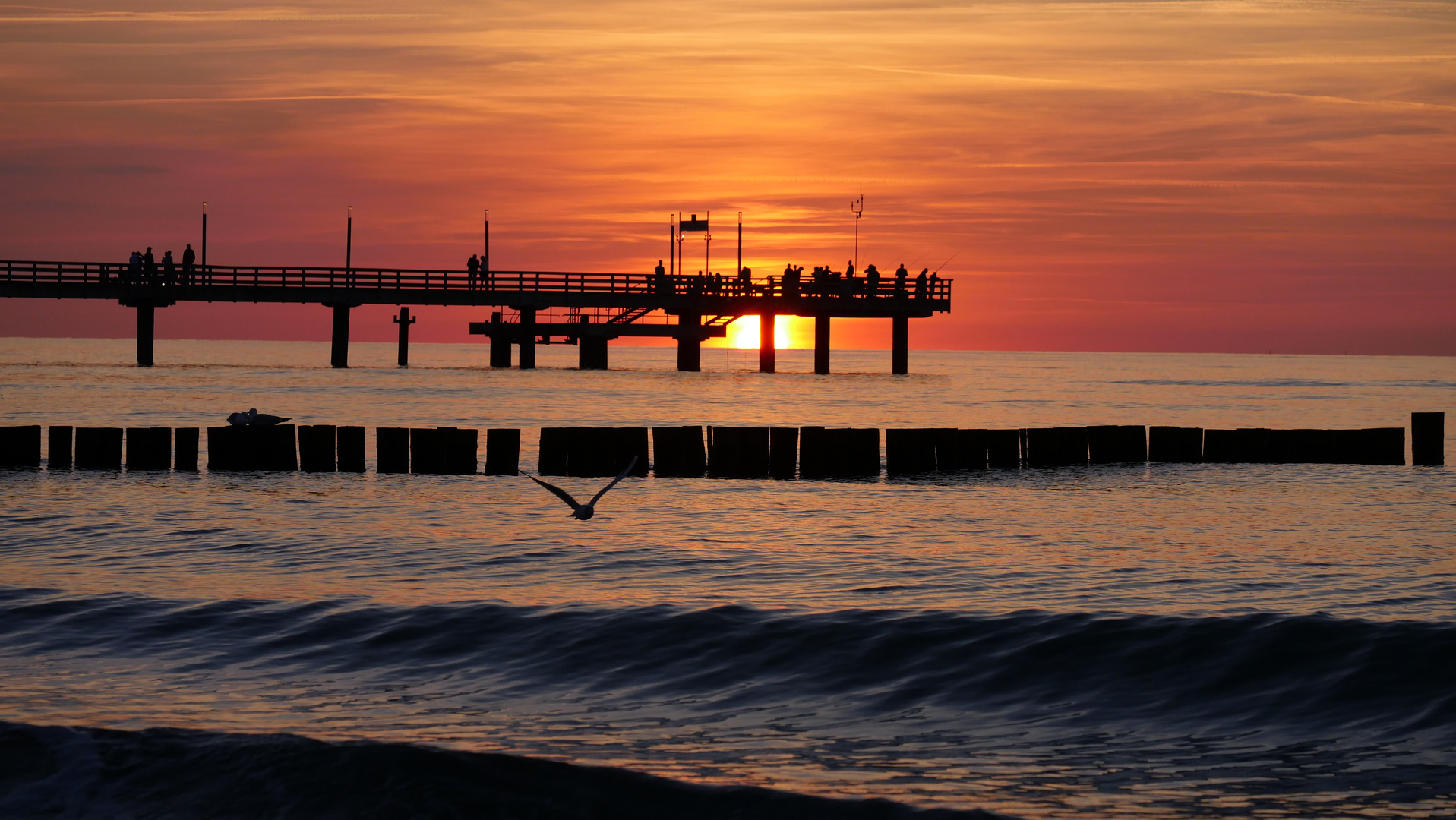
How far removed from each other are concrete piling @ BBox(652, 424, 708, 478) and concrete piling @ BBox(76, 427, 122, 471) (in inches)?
364

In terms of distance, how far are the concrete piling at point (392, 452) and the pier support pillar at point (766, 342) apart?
44.7 metres

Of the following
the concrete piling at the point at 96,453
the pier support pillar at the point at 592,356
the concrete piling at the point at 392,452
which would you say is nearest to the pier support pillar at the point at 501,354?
Result: the pier support pillar at the point at 592,356

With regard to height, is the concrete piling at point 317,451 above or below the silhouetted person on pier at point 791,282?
below

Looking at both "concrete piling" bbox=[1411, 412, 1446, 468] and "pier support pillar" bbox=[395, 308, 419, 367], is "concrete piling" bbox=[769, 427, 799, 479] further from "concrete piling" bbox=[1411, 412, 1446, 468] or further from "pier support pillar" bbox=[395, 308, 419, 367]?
"pier support pillar" bbox=[395, 308, 419, 367]

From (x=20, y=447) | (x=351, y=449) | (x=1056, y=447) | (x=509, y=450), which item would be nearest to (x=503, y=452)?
(x=509, y=450)

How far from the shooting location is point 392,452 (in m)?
23.3

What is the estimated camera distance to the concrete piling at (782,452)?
23109 millimetres

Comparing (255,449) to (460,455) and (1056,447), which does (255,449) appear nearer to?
(460,455)

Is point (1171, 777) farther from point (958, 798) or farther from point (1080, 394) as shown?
point (1080, 394)

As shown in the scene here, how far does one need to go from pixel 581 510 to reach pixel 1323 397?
223 ft

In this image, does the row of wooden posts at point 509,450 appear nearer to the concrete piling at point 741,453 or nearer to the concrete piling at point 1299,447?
the concrete piling at point 741,453

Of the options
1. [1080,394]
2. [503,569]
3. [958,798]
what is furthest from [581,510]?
[1080,394]

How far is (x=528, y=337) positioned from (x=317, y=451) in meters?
50.5

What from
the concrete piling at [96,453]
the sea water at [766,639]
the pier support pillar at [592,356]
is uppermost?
the pier support pillar at [592,356]
